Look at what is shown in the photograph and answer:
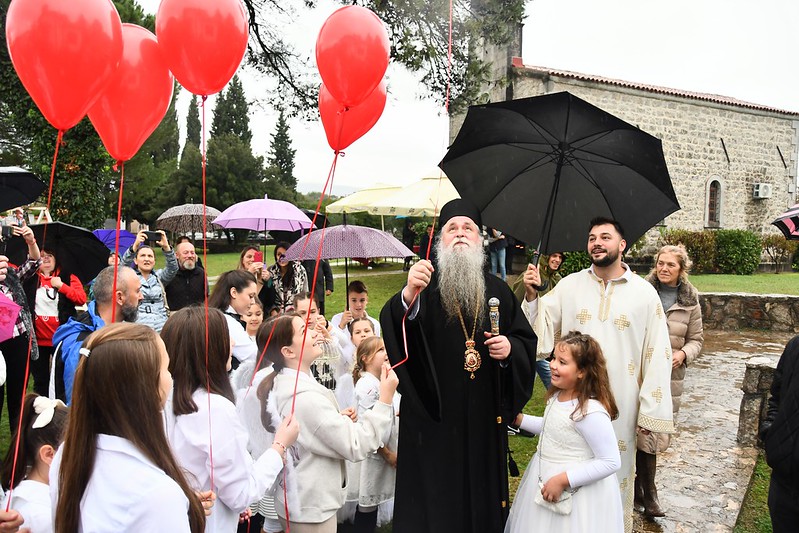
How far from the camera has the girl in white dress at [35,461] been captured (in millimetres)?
2344

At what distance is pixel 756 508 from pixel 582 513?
2.49 meters

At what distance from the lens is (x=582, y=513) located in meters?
2.95

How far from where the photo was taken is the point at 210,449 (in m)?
2.25

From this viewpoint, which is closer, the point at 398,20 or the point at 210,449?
the point at 210,449

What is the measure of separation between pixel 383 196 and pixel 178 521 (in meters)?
8.04

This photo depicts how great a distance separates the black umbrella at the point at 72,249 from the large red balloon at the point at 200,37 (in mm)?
2971

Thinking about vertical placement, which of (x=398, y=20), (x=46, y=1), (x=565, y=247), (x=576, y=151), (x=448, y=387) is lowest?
(x=448, y=387)

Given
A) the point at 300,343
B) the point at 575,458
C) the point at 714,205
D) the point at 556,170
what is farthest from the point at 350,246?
the point at 714,205

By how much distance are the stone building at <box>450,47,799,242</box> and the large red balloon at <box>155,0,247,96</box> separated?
16396 mm

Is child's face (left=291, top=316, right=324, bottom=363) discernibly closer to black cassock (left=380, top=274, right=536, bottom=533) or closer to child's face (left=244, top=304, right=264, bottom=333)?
black cassock (left=380, top=274, right=536, bottom=533)

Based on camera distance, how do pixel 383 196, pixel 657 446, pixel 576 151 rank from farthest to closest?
pixel 383 196 → pixel 657 446 → pixel 576 151

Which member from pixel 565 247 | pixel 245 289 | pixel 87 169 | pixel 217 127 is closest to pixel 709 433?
pixel 565 247

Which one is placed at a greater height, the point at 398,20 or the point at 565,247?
the point at 398,20

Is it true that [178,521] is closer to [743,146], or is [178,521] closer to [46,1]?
[46,1]
